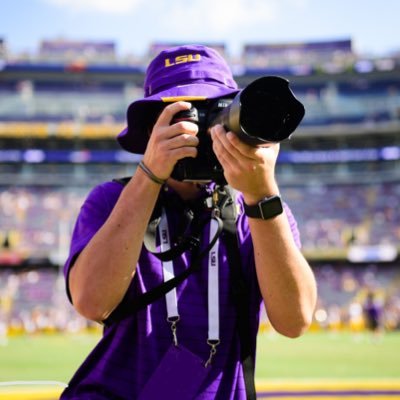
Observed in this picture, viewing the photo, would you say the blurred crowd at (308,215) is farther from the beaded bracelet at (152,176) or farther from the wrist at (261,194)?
the wrist at (261,194)

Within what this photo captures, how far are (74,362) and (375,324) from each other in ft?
35.7

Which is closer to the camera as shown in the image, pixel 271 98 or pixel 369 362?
pixel 271 98

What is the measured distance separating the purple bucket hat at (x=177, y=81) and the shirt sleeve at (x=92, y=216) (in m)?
0.18

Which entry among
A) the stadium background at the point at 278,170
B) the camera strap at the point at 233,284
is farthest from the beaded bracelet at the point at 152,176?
the stadium background at the point at 278,170

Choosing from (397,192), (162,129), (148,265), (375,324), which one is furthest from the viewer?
(397,192)

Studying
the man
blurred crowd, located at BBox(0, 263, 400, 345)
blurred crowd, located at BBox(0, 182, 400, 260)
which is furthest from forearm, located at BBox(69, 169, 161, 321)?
blurred crowd, located at BBox(0, 182, 400, 260)

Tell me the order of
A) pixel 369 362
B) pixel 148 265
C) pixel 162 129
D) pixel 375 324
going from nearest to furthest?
pixel 162 129, pixel 148 265, pixel 369 362, pixel 375 324

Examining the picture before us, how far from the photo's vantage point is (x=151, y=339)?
66.0 inches

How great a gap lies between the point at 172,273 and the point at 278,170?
34367 mm

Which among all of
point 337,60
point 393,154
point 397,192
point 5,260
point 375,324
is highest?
point 337,60

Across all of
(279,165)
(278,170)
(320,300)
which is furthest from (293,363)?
(279,165)

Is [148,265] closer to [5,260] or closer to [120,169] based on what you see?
[5,260]

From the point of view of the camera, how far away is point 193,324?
1683 mm

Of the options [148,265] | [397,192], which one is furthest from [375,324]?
[148,265]
